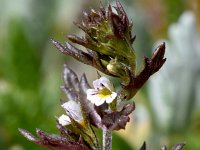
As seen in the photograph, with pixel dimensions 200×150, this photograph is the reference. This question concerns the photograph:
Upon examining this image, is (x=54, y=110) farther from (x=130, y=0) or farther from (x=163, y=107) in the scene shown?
(x=130, y=0)

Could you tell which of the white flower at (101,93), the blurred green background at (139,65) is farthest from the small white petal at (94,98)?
the blurred green background at (139,65)

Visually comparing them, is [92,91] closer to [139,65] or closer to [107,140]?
[107,140]

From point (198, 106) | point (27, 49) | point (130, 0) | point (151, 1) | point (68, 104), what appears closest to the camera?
point (68, 104)

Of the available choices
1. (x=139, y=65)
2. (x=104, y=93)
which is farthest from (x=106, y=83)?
(x=139, y=65)

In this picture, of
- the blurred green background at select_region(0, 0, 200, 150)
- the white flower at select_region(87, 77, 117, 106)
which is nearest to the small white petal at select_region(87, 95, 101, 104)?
the white flower at select_region(87, 77, 117, 106)

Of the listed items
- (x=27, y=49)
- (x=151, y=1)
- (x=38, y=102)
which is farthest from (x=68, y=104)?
(x=151, y=1)

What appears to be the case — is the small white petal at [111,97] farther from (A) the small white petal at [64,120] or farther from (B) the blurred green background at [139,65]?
(B) the blurred green background at [139,65]
